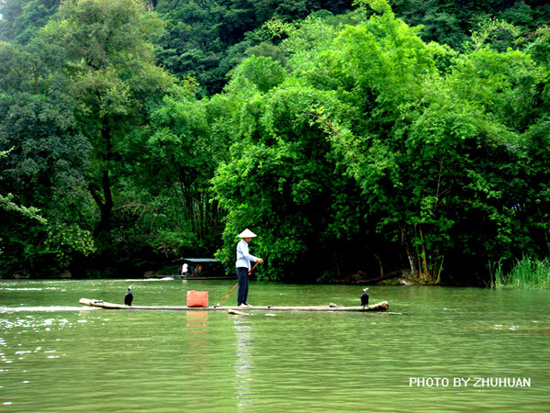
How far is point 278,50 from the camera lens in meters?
61.8

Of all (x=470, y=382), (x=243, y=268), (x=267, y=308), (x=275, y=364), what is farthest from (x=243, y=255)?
(x=470, y=382)

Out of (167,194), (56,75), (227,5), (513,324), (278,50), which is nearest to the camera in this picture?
(513,324)

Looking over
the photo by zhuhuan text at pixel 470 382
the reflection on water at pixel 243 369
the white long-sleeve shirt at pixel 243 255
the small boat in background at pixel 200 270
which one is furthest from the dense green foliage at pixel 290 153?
the photo by zhuhuan text at pixel 470 382

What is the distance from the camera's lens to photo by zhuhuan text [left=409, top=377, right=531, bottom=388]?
7012mm

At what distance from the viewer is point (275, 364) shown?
8344 mm

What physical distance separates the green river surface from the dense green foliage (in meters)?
13.4

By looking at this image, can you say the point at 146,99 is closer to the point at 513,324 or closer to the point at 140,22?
the point at 140,22

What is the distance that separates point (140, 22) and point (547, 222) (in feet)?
106

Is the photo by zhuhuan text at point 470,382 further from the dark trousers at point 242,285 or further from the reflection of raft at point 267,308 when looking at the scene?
the dark trousers at point 242,285

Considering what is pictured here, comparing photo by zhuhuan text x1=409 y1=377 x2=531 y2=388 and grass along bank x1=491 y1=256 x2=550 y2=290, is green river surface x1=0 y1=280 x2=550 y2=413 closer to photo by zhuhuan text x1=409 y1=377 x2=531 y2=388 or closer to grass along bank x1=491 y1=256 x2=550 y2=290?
photo by zhuhuan text x1=409 y1=377 x2=531 y2=388

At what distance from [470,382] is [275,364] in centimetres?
227

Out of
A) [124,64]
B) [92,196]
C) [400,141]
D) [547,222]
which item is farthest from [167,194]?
[547,222]

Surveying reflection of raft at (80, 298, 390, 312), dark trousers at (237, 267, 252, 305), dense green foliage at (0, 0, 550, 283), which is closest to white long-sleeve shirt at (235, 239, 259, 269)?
dark trousers at (237, 267, 252, 305)

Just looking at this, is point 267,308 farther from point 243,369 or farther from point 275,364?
point 243,369
